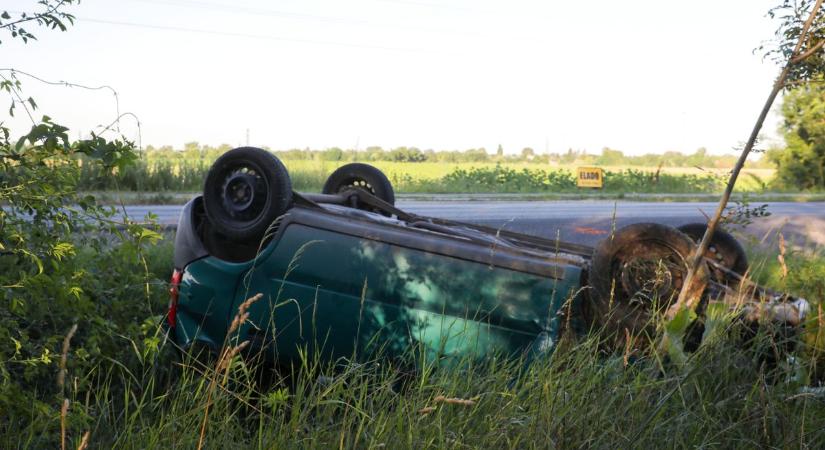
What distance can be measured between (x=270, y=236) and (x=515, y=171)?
28990 mm

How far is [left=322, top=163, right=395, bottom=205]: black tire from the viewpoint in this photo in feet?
20.9

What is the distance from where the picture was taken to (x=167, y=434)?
3066 millimetres

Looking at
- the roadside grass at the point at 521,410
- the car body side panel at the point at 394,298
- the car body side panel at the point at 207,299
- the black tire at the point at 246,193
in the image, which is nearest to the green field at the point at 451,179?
the black tire at the point at 246,193

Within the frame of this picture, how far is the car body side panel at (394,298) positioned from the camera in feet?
13.4

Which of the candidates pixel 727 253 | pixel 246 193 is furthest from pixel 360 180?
pixel 727 253

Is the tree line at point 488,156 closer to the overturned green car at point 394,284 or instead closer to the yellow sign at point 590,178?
the yellow sign at point 590,178

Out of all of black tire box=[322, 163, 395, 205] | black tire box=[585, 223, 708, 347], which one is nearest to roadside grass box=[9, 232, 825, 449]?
black tire box=[585, 223, 708, 347]

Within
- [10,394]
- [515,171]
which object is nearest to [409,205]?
[515,171]

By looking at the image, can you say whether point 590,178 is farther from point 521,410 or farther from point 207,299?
point 521,410

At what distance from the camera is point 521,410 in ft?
10.8

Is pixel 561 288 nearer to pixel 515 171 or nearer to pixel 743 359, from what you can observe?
pixel 743 359

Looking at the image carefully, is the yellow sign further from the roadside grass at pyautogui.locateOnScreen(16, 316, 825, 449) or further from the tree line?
the roadside grass at pyautogui.locateOnScreen(16, 316, 825, 449)

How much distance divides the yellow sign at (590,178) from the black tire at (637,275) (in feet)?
91.6

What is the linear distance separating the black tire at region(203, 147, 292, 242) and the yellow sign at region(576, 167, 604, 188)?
2776cm
